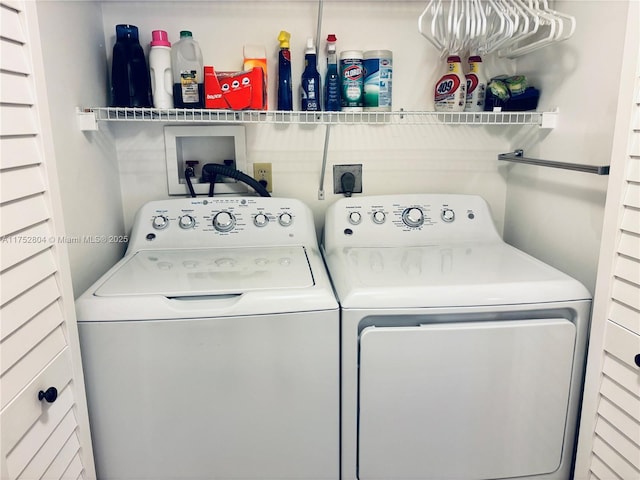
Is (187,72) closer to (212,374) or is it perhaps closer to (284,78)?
(284,78)

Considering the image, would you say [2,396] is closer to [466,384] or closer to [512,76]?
[466,384]

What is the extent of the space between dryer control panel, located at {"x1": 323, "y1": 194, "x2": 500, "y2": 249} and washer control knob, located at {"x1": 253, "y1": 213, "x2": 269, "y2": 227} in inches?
9.6

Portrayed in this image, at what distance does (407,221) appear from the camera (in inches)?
72.6

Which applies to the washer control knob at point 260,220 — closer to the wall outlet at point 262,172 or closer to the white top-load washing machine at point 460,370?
the wall outlet at point 262,172

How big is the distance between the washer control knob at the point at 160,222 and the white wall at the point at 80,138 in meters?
0.18

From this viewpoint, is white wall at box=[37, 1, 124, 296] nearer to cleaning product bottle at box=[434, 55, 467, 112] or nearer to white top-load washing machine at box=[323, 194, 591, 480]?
white top-load washing machine at box=[323, 194, 591, 480]

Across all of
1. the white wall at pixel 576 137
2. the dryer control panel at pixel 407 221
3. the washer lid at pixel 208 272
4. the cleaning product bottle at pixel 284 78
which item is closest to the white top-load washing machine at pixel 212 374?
the washer lid at pixel 208 272

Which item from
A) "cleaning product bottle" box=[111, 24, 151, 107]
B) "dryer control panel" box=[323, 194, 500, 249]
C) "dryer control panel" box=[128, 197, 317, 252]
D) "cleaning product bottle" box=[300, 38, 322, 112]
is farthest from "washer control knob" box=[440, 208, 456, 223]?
"cleaning product bottle" box=[111, 24, 151, 107]

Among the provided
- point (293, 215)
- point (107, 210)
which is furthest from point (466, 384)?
point (107, 210)

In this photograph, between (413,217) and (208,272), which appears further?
(413,217)

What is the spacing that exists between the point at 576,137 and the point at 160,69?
148 centimetres

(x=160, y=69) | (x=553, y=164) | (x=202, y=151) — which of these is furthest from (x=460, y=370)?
(x=160, y=69)

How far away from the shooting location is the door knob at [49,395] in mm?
1019

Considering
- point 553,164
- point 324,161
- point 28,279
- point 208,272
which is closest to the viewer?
point 28,279
